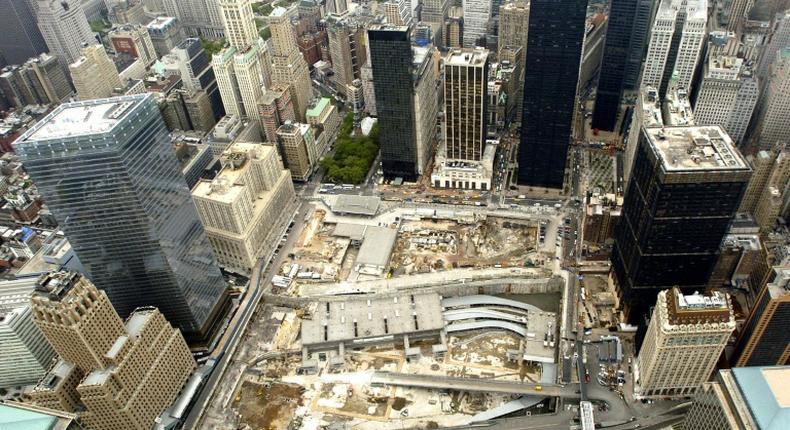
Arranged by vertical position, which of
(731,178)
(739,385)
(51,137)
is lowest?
(739,385)

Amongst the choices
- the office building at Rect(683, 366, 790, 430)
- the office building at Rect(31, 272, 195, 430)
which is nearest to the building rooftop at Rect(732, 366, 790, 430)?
the office building at Rect(683, 366, 790, 430)

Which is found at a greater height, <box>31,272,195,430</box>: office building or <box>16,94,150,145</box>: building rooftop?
<box>16,94,150,145</box>: building rooftop

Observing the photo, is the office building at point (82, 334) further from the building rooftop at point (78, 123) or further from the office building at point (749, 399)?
the office building at point (749, 399)

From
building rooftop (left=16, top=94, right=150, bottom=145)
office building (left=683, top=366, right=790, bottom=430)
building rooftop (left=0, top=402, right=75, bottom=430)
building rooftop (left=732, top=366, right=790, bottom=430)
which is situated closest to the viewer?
building rooftop (left=732, top=366, right=790, bottom=430)

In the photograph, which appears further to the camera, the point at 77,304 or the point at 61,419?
the point at 77,304

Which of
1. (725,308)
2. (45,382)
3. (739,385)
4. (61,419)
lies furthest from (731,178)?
(45,382)

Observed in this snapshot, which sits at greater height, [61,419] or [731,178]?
[731,178]

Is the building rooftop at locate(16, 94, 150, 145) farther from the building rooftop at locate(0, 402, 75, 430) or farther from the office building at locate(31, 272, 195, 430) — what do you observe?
the building rooftop at locate(0, 402, 75, 430)

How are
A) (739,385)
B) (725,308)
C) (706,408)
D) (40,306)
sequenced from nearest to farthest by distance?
(739,385), (706,408), (40,306), (725,308)

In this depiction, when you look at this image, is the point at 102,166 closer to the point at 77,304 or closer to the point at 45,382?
the point at 77,304
